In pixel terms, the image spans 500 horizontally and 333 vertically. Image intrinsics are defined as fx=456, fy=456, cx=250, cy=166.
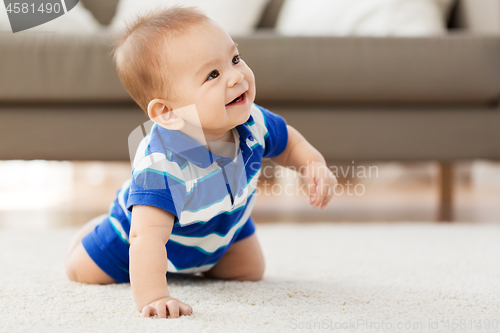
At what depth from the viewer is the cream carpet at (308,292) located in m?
0.47

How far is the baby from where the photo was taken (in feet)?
1.70

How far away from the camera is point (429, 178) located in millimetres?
2439

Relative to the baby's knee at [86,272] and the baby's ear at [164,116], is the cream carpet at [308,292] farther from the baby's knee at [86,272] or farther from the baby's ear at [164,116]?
the baby's ear at [164,116]

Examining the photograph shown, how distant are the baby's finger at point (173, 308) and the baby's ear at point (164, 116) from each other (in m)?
0.22

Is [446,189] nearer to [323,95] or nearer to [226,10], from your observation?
[323,95]

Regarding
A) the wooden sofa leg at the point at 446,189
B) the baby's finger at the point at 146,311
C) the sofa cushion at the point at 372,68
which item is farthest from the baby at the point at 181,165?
the wooden sofa leg at the point at 446,189

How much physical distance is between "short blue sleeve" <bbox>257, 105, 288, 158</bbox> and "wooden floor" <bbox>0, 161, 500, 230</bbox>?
1.89ft

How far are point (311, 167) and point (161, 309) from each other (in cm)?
30

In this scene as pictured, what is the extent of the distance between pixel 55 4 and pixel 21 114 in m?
0.54

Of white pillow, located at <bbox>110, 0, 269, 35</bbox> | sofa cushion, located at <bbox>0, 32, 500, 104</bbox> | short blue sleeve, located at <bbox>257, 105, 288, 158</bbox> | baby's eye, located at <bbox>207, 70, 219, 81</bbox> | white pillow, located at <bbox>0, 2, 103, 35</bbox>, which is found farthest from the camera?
white pillow, located at <bbox>110, 0, 269, 35</bbox>

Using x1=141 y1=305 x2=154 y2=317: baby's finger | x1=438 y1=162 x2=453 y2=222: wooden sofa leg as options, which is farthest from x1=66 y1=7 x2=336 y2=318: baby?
x1=438 y1=162 x2=453 y2=222: wooden sofa leg

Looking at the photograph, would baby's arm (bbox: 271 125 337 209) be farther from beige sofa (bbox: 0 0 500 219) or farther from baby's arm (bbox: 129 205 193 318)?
beige sofa (bbox: 0 0 500 219)

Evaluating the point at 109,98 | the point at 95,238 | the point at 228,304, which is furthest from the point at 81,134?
the point at 228,304

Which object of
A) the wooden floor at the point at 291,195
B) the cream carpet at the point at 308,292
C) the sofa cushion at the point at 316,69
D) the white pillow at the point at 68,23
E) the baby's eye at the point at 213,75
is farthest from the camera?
the wooden floor at the point at 291,195
